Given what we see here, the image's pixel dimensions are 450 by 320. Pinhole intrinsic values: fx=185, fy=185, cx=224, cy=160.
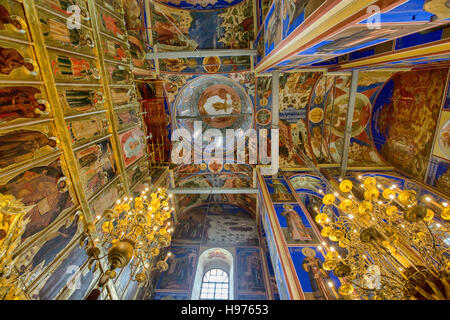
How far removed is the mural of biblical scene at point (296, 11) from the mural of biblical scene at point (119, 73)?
4859 millimetres

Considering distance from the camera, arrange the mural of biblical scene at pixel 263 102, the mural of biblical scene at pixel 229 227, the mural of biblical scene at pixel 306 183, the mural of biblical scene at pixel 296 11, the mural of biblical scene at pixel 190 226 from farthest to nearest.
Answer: the mural of biblical scene at pixel 190 226 < the mural of biblical scene at pixel 229 227 < the mural of biblical scene at pixel 306 183 < the mural of biblical scene at pixel 263 102 < the mural of biblical scene at pixel 296 11

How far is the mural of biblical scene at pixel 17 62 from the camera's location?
9.69ft

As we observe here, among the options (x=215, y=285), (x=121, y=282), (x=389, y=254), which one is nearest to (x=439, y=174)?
(x=389, y=254)

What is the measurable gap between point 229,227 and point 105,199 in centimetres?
767

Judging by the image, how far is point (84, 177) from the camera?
461 cm

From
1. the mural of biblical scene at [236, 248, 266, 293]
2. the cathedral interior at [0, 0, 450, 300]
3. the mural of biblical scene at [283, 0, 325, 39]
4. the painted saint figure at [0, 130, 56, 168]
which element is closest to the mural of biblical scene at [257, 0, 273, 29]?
the cathedral interior at [0, 0, 450, 300]

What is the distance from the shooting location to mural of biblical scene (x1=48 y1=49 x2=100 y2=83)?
381cm

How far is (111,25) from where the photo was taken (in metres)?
5.40

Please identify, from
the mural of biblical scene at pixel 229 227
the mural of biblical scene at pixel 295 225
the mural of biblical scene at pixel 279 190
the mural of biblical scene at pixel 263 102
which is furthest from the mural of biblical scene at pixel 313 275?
the mural of biblical scene at pixel 263 102

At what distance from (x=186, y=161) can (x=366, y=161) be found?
933 centimetres

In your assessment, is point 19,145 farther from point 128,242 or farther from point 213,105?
point 213,105

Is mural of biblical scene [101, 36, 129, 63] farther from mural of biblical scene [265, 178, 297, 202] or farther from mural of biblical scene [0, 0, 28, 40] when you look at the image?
mural of biblical scene [265, 178, 297, 202]

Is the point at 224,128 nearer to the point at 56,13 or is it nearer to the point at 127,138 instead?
the point at 127,138

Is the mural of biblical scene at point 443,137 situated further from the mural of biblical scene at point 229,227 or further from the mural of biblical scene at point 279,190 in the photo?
the mural of biblical scene at point 229,227
